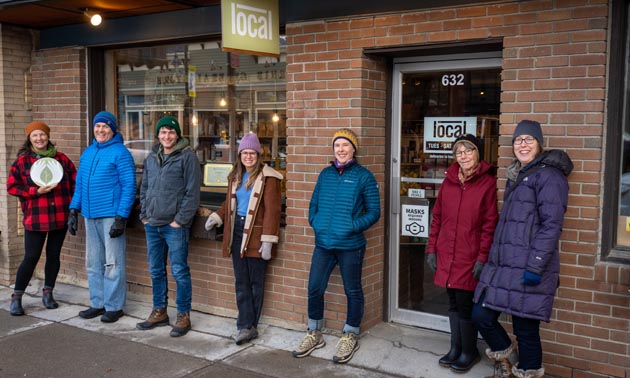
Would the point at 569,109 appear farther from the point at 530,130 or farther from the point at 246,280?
the point at 246,280

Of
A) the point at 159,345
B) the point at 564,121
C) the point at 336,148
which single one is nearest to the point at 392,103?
the point at 336,148

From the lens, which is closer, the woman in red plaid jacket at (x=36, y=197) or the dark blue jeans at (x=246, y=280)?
the dark blue jeans at (x=246, y=280)

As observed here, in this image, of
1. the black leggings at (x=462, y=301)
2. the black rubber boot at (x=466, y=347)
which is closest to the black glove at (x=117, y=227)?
the black leggings at (x=462, y=301)

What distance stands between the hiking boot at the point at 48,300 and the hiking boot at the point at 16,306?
0.24m

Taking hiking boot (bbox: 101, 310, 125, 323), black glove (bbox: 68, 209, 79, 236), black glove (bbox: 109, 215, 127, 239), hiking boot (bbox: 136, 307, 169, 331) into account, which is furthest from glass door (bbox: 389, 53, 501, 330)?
black glove (bbox: 68, 209, 79, 236)

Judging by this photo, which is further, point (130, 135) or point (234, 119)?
point (130, 135)

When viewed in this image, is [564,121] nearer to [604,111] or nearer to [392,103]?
[604,111]

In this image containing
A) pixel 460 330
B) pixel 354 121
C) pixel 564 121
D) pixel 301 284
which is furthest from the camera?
pixel 301 284

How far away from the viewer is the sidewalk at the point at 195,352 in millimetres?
4914

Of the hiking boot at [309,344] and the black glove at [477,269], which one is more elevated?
the black glove at [477,269]

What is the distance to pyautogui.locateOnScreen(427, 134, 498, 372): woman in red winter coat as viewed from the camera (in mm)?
4512

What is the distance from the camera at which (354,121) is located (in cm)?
536

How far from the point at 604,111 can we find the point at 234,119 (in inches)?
154

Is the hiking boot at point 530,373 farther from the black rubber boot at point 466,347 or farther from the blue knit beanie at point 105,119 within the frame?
the blue knit beanie at point 105,119
